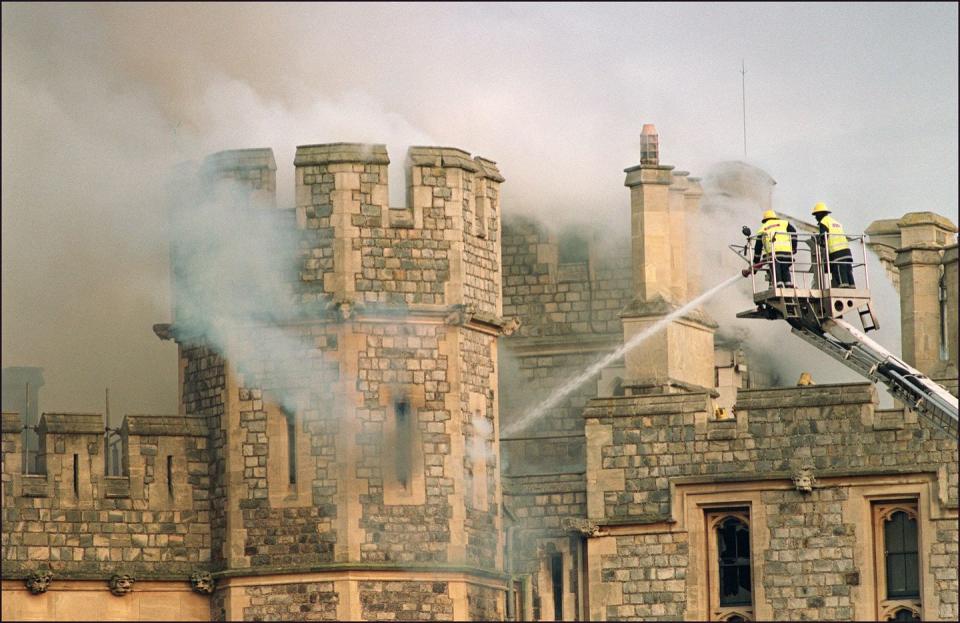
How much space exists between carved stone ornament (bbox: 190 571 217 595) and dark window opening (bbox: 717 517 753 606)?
712 centimetres

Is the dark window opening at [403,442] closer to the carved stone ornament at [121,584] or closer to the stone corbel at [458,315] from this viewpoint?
the stone corbel at [458,315]

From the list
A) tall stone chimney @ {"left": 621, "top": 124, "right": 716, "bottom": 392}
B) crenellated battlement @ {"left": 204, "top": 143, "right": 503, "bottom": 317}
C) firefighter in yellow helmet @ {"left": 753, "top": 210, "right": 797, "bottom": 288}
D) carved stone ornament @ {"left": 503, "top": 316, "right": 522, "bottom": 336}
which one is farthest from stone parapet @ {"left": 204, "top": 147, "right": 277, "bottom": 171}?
firefighter in yellow helmet @ {"left": 753, "top": 210, "right": 797, "bottom": 288}

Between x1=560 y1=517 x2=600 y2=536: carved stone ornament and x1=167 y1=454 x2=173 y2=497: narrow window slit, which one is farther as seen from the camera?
x1=167 y1=454 x2=173 y2=497: narrow window slit

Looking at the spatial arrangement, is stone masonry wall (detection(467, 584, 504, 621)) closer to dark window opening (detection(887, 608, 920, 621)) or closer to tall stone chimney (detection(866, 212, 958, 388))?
dark window opening (detection(887, 608, 920, 621))

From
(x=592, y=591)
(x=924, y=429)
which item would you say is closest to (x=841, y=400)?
(x=924, y=429)

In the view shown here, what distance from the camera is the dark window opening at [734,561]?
50.0 m

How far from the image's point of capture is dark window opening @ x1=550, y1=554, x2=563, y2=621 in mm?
Answer: 51000

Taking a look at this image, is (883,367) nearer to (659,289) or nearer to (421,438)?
(659,289)

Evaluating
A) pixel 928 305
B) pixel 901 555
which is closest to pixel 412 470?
pixel 901 555

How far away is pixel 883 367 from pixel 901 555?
109 inches

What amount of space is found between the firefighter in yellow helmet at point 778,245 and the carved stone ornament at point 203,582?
8.85 meters

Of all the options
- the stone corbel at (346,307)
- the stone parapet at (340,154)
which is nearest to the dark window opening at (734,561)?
the stone corbel at (346,307)

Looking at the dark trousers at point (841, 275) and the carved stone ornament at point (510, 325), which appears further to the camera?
the carved stone ornament at point (510, 325)

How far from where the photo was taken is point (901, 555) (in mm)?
49250
